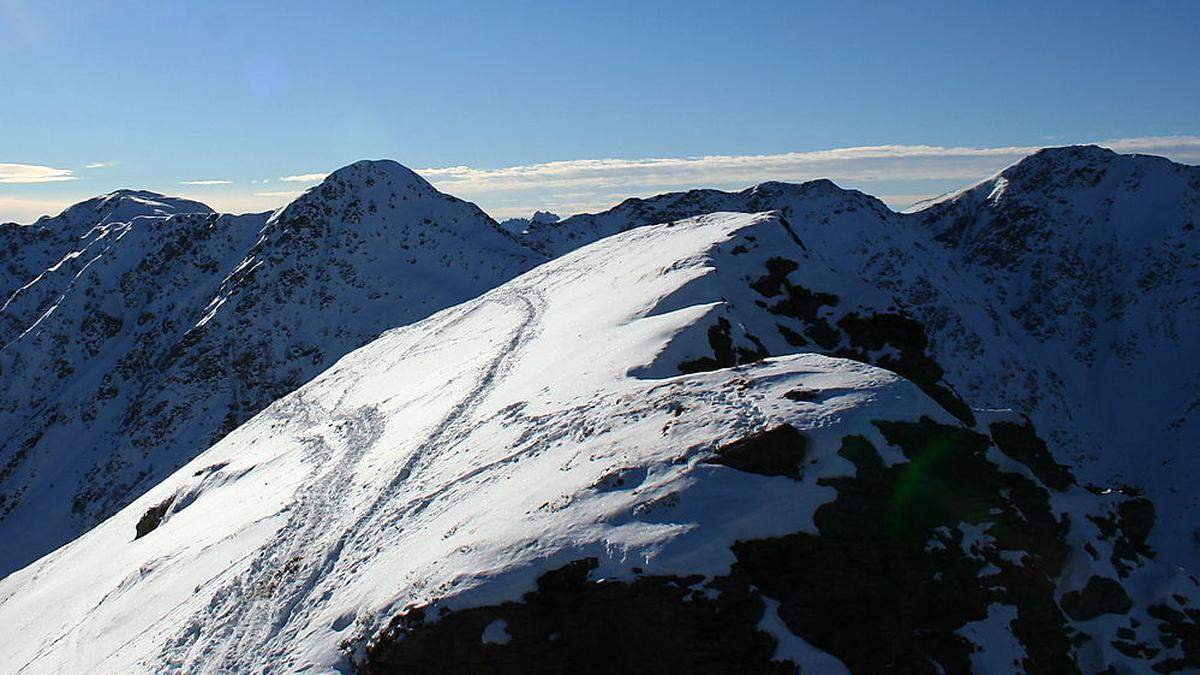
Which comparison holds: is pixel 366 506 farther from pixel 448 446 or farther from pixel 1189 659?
pixel 1189 659

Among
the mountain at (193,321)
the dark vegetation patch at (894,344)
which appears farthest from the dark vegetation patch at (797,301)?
the mountain at (193,321)

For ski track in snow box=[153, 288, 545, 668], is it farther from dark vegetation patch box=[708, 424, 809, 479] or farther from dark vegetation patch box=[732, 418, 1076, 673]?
dark vegetation patch box=[732, 418, 1076, 673]

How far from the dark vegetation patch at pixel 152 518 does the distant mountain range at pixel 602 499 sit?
118 mm

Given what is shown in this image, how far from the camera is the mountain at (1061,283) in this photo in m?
66.8

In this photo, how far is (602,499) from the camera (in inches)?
552

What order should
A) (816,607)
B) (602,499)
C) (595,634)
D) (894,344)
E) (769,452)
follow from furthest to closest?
(894,344), (769,452), (602,499), (816,607), (595,634)

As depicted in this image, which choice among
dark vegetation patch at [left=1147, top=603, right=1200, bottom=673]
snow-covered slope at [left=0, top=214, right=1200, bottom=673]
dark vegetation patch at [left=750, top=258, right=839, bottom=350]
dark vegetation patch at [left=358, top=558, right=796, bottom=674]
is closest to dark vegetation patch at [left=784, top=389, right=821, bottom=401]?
snow-covered slope at [left=0, top=214, right=1200, bottom=673]

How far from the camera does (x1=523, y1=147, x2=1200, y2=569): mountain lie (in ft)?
219

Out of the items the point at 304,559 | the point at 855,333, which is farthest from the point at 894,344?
the point at 304,559

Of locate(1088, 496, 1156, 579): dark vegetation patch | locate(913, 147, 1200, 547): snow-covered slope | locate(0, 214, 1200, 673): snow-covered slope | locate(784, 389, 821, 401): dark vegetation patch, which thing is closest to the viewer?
locate(0, 214, 1200, 673): snow-covered slope

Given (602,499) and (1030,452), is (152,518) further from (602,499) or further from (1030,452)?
(1030,452)

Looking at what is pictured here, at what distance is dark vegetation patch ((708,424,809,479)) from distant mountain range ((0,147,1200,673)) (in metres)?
0.07

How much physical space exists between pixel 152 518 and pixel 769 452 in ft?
92.4

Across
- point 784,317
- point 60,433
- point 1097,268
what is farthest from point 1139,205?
point 60,433
